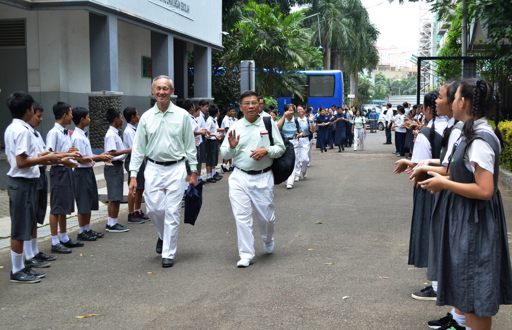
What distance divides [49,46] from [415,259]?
13160 millimetres

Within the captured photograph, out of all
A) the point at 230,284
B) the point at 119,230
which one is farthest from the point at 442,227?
the point at 119,230

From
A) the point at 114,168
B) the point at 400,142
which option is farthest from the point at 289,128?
the point at 400,142

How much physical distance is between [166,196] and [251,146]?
1110 millimetres

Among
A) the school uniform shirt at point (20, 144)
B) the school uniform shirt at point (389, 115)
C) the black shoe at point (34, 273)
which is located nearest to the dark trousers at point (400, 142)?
the school uniform shirt at point (389, 115)

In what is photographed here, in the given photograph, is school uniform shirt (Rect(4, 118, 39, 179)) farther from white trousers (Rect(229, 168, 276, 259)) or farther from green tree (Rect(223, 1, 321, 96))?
green tree (Rect(223, 1, 321, 96))

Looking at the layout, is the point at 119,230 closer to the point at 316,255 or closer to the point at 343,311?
the point at 316,255

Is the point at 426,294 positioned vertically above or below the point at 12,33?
below

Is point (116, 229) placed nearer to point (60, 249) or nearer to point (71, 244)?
point (71, 244)

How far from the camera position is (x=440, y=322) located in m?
4.87

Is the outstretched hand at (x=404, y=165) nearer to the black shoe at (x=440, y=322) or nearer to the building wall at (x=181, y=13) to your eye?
the black shoe at (x=440, y=322)

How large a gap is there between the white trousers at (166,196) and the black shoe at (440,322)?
3.10m

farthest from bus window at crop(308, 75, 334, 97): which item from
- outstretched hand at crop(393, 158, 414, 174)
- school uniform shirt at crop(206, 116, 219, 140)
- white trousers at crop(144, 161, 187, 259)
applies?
outstretched hand at crop(393, 158, 414, 174)

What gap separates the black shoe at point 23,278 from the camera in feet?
20.8

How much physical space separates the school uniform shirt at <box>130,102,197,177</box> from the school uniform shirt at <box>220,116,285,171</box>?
0.47m
